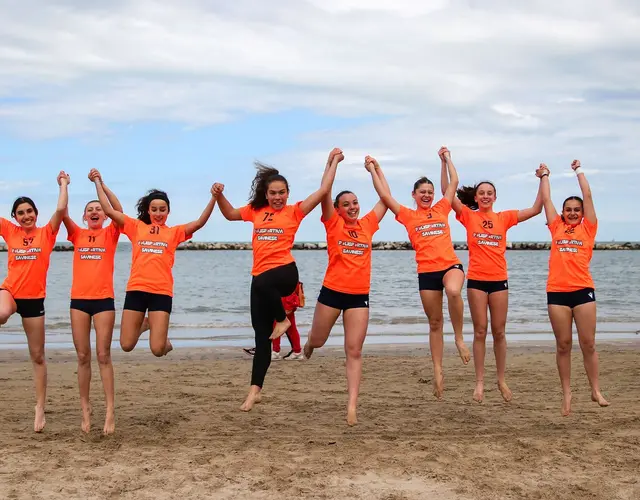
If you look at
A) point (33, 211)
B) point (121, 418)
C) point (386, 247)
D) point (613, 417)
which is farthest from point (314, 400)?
point (386, 247)

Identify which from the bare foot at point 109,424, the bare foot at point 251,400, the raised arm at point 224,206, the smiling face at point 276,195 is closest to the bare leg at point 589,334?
the smiling face at point 276,195

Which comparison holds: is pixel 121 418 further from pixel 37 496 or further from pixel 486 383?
pixel 486 383

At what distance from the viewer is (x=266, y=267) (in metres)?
7.43

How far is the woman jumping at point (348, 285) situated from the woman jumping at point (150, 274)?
129 centimetres

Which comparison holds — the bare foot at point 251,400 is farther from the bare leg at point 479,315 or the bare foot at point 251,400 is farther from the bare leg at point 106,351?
the bare leg at point 479,315

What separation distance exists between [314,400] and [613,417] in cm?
341

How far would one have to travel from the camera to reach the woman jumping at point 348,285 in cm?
752

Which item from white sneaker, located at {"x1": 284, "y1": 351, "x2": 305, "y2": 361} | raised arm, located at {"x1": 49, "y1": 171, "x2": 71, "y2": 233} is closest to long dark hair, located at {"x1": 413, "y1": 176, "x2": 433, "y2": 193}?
raised arm, located at {"x1": 49, "y1": 171, "x2": 71, "y2": 233}

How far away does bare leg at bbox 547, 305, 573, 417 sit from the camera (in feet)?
25.4

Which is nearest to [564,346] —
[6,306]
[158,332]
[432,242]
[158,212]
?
[432,242]

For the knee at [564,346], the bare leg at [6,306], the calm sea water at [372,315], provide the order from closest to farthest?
the bare leg at [6,306], the knee at [564,346], the calm sea water at [372,315]

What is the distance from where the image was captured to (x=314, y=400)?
9398 millimetres

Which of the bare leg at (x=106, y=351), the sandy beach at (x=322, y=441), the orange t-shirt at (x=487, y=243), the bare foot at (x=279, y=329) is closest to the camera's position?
the sandy beach at (x=322, y=441)

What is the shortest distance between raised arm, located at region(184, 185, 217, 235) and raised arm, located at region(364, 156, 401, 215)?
66.5 inches
